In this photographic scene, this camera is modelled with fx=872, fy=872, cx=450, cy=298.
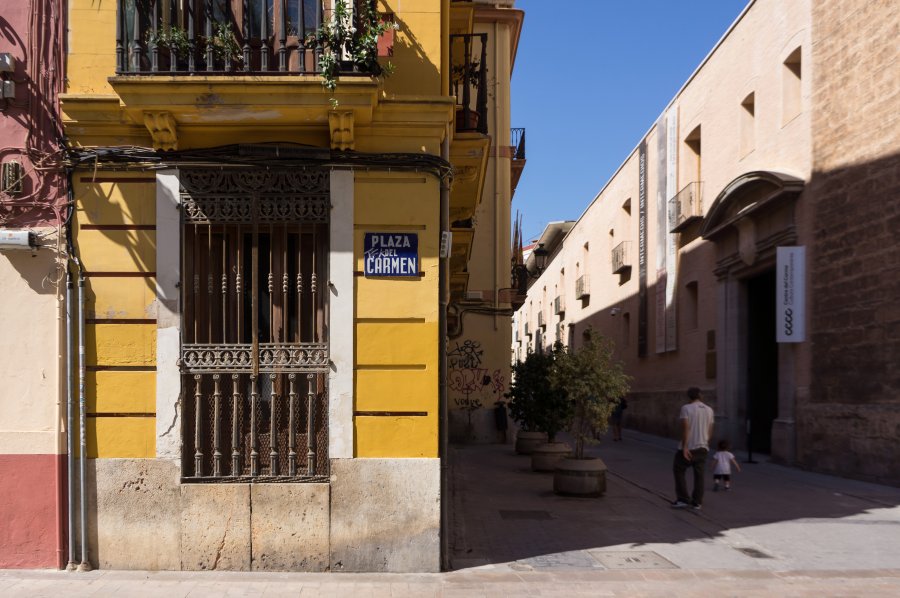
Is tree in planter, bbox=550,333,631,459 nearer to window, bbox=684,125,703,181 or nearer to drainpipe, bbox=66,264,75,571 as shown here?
drainpipe, bbox=66,264,75,571

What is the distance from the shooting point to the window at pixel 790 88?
17.7 metres

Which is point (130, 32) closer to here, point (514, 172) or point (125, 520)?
point (125, 520)

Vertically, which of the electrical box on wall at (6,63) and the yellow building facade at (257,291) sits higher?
the electrical box on wall at (6,63)

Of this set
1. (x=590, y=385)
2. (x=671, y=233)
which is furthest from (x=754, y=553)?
(x=671, y=233)

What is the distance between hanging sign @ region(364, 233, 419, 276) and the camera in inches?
306

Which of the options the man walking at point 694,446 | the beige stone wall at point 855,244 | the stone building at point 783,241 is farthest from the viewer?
the stone building at point 783,241

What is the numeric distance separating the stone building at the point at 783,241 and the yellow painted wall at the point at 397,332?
926 centimetres

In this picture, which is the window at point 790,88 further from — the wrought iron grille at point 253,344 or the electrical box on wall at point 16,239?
the electrical box on wall at point 16,239

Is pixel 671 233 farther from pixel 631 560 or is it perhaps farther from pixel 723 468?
pixel 631 560

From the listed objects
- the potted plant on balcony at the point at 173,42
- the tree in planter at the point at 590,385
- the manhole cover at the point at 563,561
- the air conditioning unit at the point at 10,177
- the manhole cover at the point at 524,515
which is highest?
the potted plant on balcony at the point at 173,42

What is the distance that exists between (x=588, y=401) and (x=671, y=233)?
46.3 ft

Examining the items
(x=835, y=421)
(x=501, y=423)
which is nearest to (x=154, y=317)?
(x=835, y=421)

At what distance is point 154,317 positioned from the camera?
7.78 metres

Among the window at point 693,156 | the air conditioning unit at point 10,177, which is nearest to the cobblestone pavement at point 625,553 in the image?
the air conditioning unit at point 10,177
